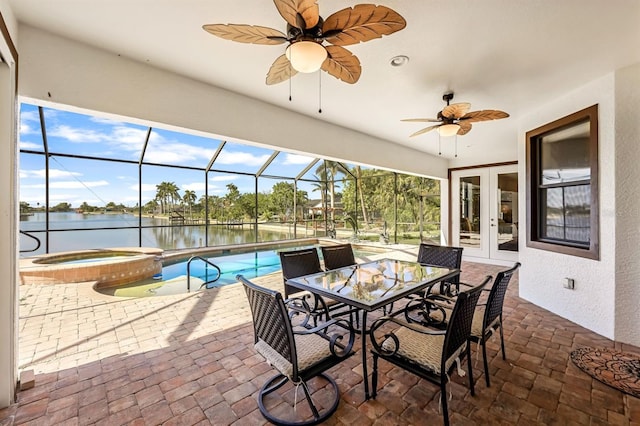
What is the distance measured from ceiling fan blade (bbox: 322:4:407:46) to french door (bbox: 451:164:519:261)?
6.38 metres

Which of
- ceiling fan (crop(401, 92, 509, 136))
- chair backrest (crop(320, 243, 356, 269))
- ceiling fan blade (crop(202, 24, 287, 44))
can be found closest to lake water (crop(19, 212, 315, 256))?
chair backrest (crop(320, 243, 356, 269))

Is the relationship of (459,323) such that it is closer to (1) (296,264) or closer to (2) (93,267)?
(1) (296,264)

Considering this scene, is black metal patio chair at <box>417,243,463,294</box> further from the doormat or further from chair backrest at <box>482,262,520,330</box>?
the doormat

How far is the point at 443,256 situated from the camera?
366cm

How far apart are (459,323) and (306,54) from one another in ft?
6.49

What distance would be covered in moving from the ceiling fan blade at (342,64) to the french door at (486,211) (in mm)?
6039

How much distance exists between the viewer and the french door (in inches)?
264

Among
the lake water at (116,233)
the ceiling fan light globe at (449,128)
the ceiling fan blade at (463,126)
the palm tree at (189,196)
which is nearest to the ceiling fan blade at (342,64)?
the ceiling fan light globe at (449,128)

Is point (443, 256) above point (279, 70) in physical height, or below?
below

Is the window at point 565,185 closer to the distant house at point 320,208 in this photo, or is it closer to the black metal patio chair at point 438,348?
the black metal patio chair at point 438,348

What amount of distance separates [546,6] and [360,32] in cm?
142

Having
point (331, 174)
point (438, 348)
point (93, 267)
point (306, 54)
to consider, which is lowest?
point (93, 267)

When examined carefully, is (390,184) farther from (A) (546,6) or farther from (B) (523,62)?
(A) (546,6)

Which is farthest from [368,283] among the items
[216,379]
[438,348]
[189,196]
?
[189,196]
